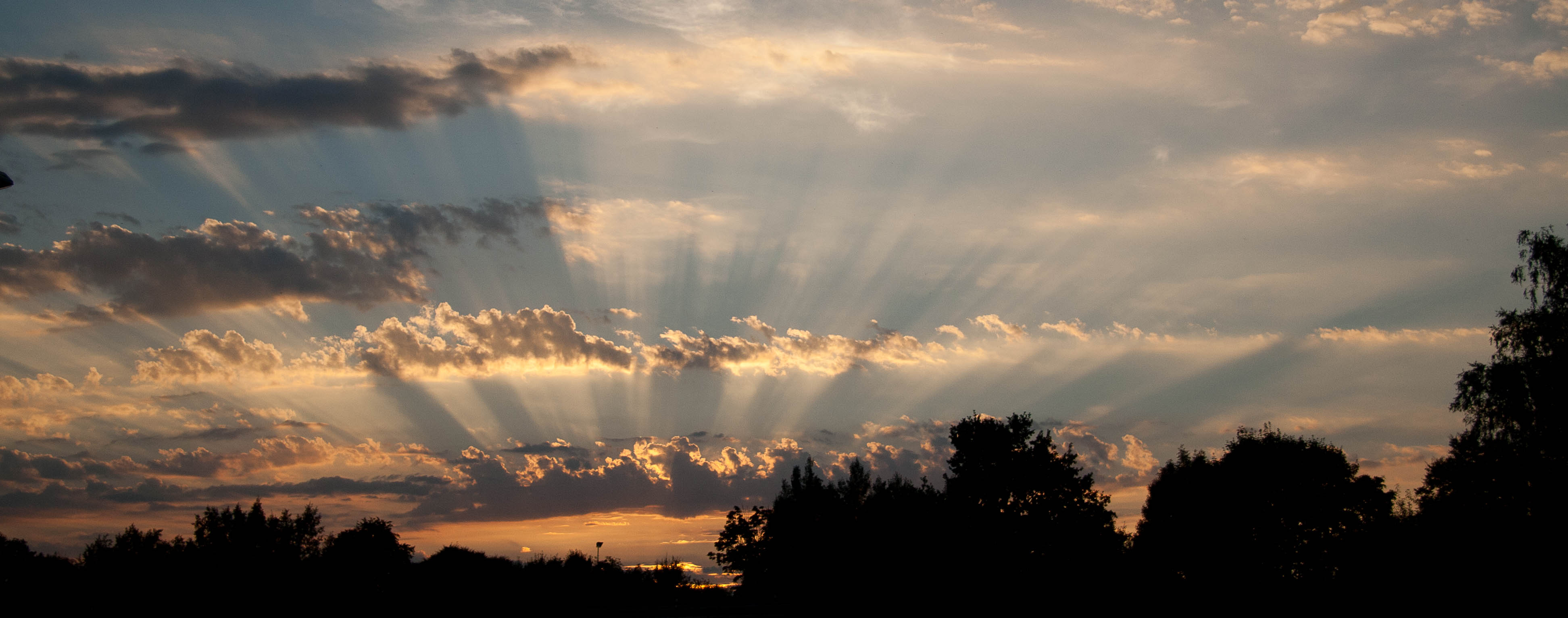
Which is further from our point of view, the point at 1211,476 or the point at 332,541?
the point at 332,541

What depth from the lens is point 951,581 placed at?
280 feet

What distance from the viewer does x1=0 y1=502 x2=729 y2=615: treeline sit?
138 m

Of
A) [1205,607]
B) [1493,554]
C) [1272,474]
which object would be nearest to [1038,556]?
[1205,607]

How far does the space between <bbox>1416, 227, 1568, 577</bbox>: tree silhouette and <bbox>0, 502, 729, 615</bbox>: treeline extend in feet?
309

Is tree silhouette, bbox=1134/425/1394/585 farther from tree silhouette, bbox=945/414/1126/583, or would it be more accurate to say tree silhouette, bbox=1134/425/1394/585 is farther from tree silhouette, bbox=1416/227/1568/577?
tree silhouette, bbox=1416/227/1568/577

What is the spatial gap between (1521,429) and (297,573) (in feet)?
532

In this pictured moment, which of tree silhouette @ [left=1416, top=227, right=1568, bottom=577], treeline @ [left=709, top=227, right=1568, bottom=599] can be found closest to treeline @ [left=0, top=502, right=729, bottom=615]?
treeline @ [left=709, top=227, right=1568, bottom=599]

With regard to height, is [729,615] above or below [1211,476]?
below

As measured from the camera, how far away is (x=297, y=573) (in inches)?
5925

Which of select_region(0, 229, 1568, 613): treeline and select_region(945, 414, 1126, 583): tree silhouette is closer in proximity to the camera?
select_region(0, 229, 1568, 613): treeline

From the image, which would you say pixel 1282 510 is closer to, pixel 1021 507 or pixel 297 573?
pixel 1021 507

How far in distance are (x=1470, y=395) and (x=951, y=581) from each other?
4817 cm

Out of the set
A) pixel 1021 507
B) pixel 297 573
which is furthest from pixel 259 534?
pixel 1021 507

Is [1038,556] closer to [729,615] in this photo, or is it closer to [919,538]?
[919,538]
